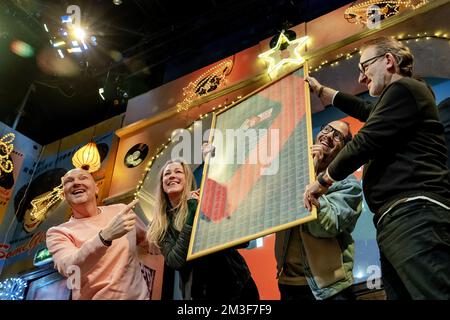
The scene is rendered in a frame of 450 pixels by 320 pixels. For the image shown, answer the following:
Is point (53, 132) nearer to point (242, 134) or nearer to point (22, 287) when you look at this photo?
point (22, 287)

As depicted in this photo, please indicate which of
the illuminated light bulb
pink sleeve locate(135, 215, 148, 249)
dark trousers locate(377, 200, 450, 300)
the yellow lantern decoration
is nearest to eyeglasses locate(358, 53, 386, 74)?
dark trousers locate(377, 200, 450, 300)

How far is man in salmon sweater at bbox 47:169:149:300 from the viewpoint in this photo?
2.96 m

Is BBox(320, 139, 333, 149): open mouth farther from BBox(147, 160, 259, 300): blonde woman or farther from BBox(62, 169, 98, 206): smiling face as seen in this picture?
BBox(62, 169, 98, 206): smiling face

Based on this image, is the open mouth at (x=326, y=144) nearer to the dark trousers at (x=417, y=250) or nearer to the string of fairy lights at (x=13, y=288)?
the dark trousers at (x=417, y=250)

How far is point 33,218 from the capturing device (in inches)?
252

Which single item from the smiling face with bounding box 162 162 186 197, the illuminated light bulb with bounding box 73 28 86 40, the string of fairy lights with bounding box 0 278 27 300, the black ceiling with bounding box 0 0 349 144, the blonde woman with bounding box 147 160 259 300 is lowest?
the blonde woman with bounding box 147 160 259 300

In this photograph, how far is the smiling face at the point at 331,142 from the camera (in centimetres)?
294

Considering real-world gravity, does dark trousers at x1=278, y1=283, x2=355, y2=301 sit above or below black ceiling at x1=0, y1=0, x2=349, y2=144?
below

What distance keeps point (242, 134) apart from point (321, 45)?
1938 millimetres

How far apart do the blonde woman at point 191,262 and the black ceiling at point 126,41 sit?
3.31 meters

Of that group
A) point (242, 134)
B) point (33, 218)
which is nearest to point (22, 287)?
point (33, 218)

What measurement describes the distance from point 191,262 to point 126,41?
4.87 metres

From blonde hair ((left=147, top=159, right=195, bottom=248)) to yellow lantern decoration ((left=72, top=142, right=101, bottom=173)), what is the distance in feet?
8.43

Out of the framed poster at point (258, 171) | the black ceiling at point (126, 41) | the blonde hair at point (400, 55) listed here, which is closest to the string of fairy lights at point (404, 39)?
the framed poster at point (258, 171)
